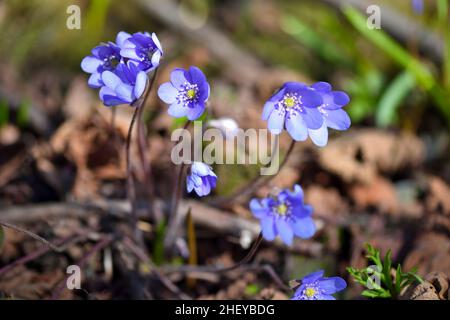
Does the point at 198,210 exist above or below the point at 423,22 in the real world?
below

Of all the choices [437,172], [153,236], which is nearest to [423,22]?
[437,172]

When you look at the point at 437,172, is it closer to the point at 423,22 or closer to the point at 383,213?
the point at 383,213

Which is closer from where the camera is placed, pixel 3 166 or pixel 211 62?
pixel 3 166

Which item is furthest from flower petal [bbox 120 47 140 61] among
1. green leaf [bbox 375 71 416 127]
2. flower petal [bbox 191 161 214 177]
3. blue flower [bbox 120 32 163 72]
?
green leaf [bbox 375 71 416 127]

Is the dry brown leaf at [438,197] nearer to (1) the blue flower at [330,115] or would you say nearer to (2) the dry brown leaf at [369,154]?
(2) the dry brown leaf at [369,154]

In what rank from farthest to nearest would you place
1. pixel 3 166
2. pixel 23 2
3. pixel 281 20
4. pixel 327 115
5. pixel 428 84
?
pixel 281 20 < pixel 23 2 < pixel 428 84 < pixel 3 166 < pixel 327 115

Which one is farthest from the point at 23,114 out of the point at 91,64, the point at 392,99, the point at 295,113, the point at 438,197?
the point at 438,197
